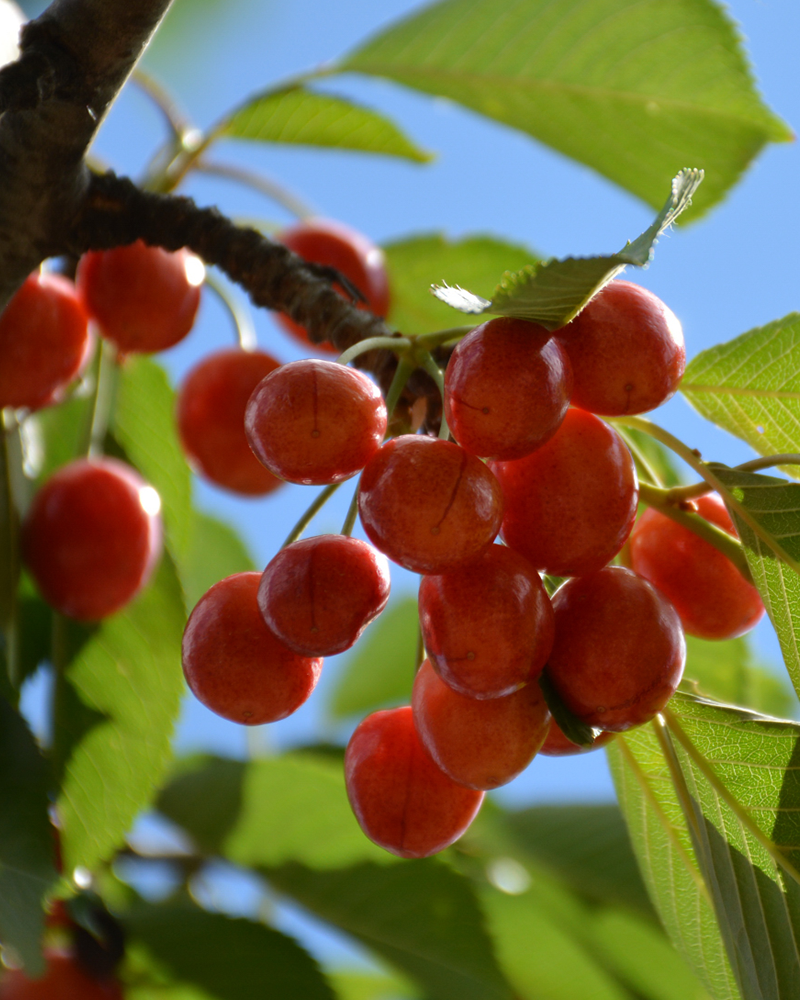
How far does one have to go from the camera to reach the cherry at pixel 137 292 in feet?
3.92

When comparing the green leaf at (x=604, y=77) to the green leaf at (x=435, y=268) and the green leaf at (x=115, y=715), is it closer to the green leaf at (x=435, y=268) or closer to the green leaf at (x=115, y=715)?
the green leaf at (x=435, y=268)

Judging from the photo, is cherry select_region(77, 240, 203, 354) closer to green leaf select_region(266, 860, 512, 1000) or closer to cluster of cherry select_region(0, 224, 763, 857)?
cluster of cherry select_region(0, 224, 763, 857)

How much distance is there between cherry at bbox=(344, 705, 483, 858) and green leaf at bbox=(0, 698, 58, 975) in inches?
15.4

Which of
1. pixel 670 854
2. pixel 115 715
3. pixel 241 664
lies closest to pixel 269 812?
pixel 115 715

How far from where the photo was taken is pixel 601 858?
188 cm

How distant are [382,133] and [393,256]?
29 centimetres

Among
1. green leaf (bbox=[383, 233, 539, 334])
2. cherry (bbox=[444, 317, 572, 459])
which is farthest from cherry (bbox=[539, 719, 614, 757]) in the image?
green leaf (bbox=[383, 233, 539, 334])

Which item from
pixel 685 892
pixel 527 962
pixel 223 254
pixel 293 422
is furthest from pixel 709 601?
pixel 527 962

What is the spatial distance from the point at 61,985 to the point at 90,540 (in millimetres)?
693

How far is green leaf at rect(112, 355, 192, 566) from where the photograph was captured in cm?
162

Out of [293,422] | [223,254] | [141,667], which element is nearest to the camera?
[293,422]

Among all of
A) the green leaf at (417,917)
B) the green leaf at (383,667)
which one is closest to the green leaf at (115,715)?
the green leaf at (417,917)

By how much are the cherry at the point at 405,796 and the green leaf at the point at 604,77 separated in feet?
3.31

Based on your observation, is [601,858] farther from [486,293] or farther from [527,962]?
[486,293]
